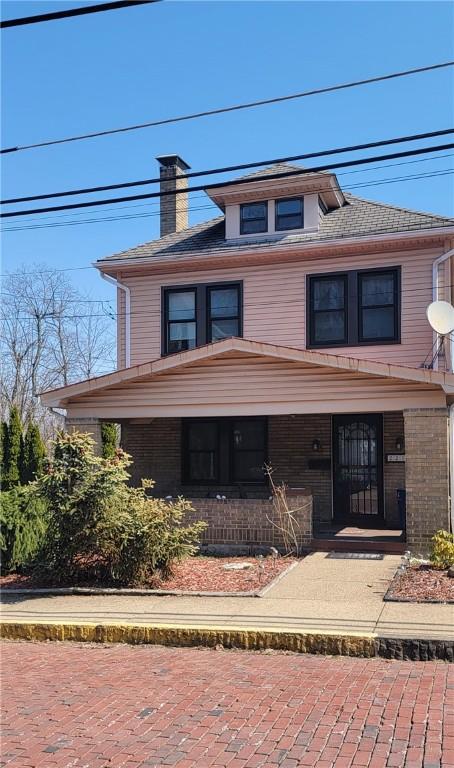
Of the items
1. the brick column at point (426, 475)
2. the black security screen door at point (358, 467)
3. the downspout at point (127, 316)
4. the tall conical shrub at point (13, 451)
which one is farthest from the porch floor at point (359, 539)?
the tall conical shrub at point (13, 451)

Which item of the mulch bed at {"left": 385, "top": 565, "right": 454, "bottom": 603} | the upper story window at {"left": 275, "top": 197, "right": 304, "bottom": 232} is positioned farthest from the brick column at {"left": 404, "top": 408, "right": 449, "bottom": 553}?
the upper story window at {"left": 275, "top": 197, "right": 304, "bottom": 232}

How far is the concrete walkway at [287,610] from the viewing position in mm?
7637

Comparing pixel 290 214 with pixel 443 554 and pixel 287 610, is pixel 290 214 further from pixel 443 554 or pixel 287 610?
pixel 287 610

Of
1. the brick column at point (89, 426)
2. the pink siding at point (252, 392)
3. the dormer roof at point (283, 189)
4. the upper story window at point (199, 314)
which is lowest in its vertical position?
the brick column at point (89, 426)

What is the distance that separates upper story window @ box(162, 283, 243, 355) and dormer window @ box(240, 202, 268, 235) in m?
1.39

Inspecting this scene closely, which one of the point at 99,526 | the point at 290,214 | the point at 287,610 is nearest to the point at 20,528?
the point at 99,526

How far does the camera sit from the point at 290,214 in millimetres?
16422

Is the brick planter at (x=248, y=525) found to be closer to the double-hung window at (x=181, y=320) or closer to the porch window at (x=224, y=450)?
the porch window at (x=224, y=450)

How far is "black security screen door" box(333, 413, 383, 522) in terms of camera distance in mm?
15320

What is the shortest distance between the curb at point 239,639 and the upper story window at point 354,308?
28.1 ft

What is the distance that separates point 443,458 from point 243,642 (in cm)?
554

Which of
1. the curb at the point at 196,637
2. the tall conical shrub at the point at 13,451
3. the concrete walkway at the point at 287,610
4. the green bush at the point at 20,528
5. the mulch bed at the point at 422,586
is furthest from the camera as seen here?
the tall conical shrub at the point at 13,451

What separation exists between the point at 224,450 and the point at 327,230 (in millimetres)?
5277

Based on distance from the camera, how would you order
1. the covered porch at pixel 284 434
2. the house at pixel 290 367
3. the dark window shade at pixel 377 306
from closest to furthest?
1. the covered porch at pixel 284 434
2. the house at pixel 290 367
3. the dark window shade at pixel 377 306
